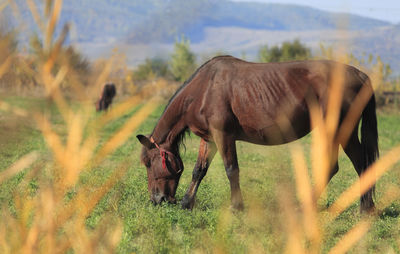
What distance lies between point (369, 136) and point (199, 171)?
2.31m

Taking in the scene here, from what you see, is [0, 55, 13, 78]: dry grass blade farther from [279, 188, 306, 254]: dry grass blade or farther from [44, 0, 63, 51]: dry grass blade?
[279, 188, 306, 254]: dry grass blade

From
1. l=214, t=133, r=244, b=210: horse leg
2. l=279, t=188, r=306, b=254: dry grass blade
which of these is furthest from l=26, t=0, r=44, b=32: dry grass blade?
l=214, t=133, r=244, b=210: horse leg

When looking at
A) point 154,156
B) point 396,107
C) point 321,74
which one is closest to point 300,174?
point 321,74

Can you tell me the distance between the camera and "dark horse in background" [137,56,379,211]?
5.66m

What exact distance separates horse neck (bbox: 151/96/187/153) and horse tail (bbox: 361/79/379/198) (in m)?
2.37

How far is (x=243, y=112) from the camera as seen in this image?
19.2 ft

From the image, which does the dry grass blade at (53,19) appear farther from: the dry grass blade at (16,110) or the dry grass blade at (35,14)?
the dry grass blade at (16,110)

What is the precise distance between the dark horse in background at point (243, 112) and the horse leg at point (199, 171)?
0.01m

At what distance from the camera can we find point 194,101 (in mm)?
6090

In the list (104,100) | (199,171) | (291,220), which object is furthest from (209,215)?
(291,220)

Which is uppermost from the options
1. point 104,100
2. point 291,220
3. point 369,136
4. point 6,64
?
point 6,64

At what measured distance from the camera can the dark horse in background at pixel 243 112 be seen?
18.6 feet

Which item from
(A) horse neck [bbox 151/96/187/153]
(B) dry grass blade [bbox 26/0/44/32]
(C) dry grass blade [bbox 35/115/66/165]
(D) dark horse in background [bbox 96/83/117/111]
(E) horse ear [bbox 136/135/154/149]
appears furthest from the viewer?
(A) horse neck [bbox 151/96/187/153]

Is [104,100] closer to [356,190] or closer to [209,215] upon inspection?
[209,215]
